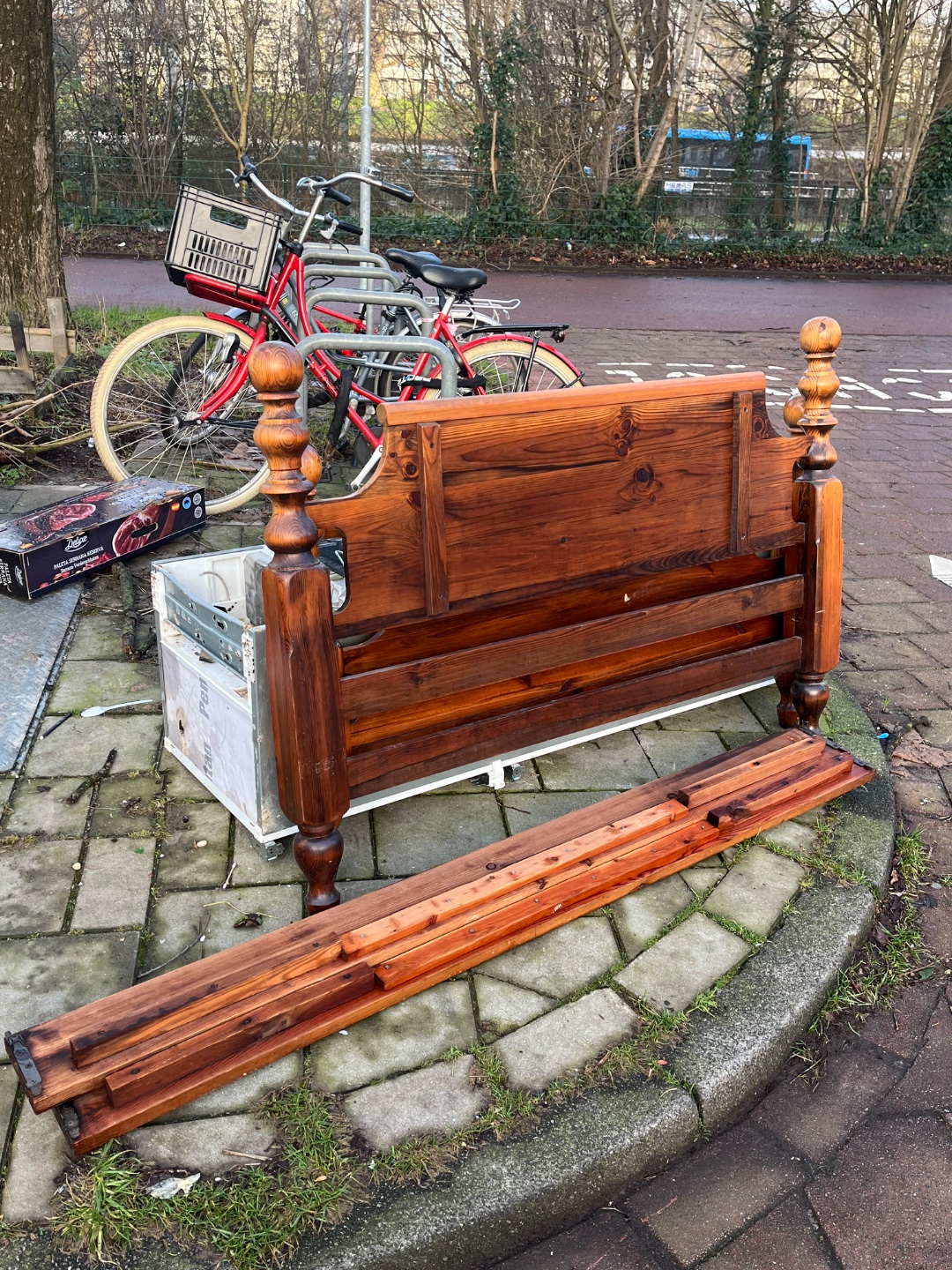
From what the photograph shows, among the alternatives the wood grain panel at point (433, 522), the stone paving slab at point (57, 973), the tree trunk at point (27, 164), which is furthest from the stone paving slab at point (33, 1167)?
the tree trunk at point (27, 164)

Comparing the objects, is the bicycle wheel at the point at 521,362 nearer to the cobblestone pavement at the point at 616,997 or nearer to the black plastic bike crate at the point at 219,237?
the black plastic bike crate at the point at 219,237

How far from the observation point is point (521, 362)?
5469mm

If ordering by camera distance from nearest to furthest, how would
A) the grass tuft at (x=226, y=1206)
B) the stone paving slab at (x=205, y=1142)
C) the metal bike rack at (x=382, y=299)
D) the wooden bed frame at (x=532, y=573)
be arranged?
the grass tuft at (x=226, y=1206) → the stone paving slab at (x=205, y=1142) → the wooden bed frame at (x=532, y=573) → the metal bike rack at (x=382, y=299)

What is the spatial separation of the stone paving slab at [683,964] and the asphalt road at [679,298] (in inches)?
376

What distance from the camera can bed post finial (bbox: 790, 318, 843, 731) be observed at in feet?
9.93

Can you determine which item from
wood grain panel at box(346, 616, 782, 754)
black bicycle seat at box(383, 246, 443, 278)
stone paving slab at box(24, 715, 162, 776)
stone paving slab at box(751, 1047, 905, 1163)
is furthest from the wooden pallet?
stone paving slab at box(751, 1047, 905, 1163)

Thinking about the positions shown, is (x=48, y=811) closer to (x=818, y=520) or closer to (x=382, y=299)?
(x=818, y=520)

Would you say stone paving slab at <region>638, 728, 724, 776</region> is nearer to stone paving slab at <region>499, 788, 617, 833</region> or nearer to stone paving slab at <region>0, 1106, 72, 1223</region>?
stone paving slab at <region>499, 788, 617, 833</region>

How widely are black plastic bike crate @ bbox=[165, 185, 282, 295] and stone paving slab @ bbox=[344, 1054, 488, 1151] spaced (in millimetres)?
3685

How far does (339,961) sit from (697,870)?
3.32ft

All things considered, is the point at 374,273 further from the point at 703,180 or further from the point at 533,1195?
the point at 703,180

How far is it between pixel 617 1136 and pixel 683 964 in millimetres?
498

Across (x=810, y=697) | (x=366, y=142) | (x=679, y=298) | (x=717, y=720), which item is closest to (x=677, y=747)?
(x=717, y=720)

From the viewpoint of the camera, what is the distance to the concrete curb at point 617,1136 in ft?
6.00
